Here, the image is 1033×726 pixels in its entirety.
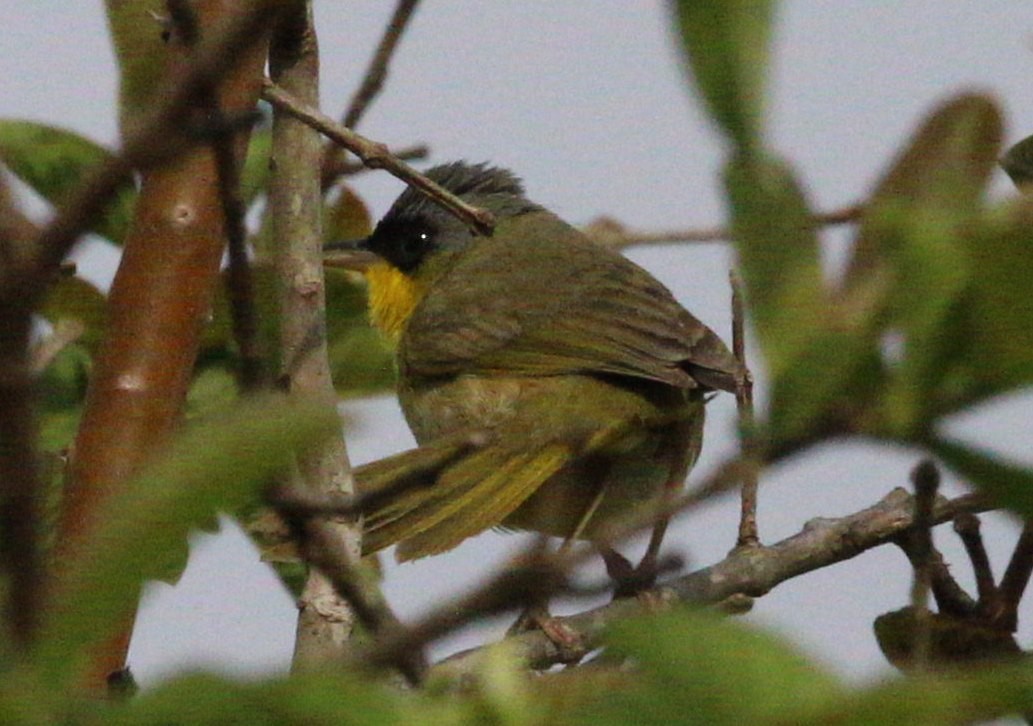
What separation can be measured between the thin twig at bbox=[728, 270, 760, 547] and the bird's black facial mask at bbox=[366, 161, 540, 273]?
296cm

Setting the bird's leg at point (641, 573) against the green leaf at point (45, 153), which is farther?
the green leaf at point (45, 153)

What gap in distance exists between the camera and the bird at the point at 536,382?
3748 mm

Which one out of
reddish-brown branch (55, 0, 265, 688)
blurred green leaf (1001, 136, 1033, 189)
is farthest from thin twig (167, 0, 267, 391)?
reddish-brown branch (55, 0, 265, 688)

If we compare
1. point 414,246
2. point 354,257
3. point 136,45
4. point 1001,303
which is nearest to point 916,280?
point 1001,303

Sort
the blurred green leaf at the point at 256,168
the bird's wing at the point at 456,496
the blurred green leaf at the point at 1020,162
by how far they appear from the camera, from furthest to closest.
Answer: the bird's wing at the point at 456,496 < the blurred green leaf at the point at 256,168 < the blurred green leaf at the point at 1020,162

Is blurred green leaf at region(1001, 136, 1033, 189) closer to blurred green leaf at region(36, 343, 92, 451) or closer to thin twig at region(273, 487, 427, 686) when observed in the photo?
thin twig at region(273, 487, 427, 686)

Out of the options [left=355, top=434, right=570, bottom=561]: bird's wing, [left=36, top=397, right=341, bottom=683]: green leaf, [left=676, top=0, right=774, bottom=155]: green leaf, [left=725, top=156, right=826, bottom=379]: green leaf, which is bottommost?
[left=36, top=397, right=341, bottom=683]: green leaf

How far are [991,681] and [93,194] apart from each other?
39 centimetres

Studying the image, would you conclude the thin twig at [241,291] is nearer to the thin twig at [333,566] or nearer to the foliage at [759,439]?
the thin twig at [333,566]

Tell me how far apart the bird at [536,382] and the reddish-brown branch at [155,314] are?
17.0 inches

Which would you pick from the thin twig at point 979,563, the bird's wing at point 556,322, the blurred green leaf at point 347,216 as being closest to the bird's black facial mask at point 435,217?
the bird's wing at point 556,322

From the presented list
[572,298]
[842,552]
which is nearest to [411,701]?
[842,552]

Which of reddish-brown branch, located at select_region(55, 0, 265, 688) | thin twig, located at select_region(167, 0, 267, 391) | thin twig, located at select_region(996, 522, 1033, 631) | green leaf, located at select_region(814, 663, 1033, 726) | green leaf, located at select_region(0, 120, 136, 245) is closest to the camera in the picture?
green leaf, located at select_region(814, 663, 1033, 726)

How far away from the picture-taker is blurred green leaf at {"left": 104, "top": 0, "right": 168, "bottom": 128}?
256cm
